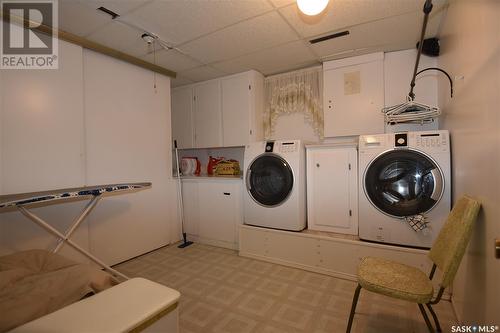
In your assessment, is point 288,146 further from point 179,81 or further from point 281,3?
point 179,81

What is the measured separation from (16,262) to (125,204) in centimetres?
155

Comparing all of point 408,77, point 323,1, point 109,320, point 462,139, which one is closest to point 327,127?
point 408,77

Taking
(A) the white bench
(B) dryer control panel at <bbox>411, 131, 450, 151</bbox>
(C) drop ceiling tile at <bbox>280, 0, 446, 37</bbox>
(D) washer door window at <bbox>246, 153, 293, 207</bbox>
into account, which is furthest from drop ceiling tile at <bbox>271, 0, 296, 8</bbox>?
(A) the white bench

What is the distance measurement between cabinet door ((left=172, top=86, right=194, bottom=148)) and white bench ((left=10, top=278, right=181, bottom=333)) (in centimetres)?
300

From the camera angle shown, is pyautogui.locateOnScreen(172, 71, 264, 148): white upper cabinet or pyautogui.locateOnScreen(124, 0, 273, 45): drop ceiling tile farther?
pyautogui.locateOnScreen(172, 71, 264, 148): white upper cabinet

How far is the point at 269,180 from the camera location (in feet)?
9.00

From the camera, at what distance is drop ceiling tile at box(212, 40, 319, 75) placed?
8.73ft

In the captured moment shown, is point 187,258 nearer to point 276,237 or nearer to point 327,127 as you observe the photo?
point 276,237

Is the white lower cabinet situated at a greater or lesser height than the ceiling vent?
lesser

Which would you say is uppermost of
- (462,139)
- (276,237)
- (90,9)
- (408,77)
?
(90,9)

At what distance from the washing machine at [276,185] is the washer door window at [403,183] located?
0.67m

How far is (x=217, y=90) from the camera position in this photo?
3533 mm

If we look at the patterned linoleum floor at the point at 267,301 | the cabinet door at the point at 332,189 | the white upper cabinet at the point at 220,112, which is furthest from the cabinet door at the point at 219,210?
the cabinet door at the point at 332,189

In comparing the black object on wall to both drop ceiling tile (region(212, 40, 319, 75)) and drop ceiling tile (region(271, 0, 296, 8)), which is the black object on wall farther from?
drop ceiling tile (region(271, 0, 296, 8))
